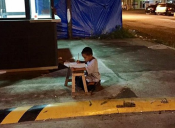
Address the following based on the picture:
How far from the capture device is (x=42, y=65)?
22.4 ft

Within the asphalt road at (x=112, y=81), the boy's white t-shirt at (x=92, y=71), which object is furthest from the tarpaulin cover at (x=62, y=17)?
the boy's white t-shirt at (x=92, y=71)

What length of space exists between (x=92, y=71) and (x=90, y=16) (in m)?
8.55

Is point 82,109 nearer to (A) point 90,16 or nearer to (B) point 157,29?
(A) point 90,16

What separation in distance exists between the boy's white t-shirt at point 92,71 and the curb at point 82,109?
0.67 meters

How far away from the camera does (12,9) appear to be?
21.8 ft

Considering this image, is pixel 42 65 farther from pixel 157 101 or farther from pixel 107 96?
pixel 157 101

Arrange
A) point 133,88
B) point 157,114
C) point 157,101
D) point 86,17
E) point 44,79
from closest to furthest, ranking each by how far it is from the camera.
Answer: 1. point 157,114
2. point 157,101
3. point 133,88
4. point 44,79
5. point 86,17

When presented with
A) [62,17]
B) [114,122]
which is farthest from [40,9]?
[62,17]

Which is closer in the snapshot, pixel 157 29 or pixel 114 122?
pixel 114 122

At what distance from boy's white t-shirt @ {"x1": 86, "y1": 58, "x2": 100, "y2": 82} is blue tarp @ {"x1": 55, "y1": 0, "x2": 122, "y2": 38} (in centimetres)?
811

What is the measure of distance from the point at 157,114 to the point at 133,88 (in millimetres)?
1215

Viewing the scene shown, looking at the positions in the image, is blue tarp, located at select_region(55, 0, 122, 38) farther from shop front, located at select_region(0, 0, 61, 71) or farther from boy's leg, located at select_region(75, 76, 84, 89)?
boy's leg, located at select_region(75, 76, 84, 89)

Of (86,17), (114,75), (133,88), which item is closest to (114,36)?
(86,17)

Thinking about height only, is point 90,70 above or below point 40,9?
below
